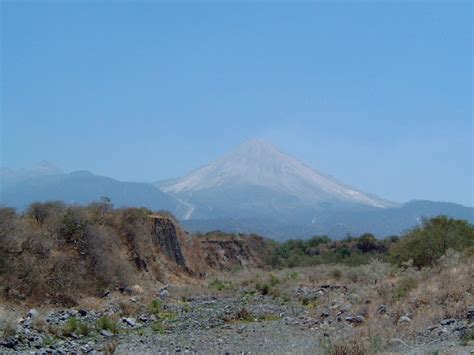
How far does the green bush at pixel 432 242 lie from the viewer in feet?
119

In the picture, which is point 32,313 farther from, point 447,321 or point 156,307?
point 447,321

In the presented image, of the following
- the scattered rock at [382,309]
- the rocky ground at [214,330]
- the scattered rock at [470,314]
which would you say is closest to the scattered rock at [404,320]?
the rocky ground at [214,330]

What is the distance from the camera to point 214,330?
22844mm

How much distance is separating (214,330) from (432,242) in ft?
61.1

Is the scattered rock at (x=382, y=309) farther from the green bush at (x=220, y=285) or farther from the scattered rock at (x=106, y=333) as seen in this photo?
the green bush at (x=220, y=285)

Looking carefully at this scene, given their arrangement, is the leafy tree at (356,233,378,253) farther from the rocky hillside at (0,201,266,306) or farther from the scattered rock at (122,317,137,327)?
the scattered rock at (122,317,137,327)

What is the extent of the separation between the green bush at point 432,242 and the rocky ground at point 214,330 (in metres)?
8.16

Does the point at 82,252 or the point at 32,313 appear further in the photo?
the point at 82,252

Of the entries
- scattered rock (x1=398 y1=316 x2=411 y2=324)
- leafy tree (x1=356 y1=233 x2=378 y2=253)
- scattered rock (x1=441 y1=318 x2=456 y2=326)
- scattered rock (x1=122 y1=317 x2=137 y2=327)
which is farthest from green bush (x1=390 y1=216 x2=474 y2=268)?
leafy tree (x1=356 y1=233 x2=378 y2=253)

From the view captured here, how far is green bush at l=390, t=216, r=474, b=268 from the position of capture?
36219mm

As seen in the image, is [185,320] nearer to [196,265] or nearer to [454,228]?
[454,228]

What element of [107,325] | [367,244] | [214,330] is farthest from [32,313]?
[367,244]

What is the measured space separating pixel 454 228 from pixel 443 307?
19.4 metres

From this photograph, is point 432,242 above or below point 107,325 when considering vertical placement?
above
